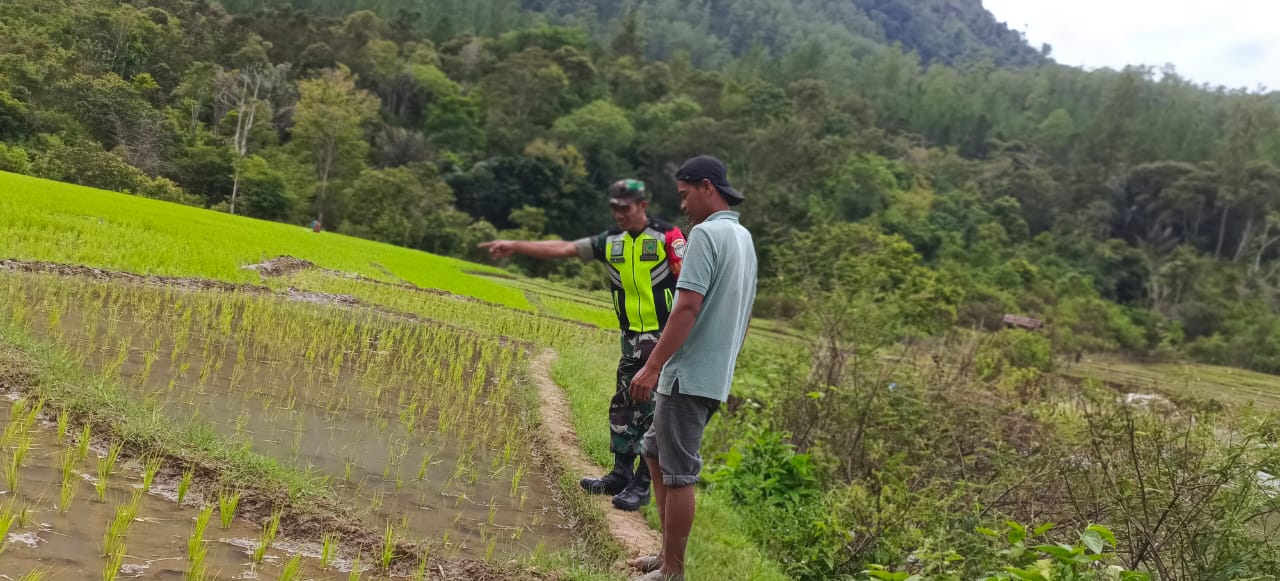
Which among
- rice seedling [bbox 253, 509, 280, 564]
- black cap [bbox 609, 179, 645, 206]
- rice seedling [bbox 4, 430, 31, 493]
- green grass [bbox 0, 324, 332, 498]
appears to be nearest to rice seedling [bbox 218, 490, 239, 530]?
rice seedling [bbox 253, 509, 280, 564]

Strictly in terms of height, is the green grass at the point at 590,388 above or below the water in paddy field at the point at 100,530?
below

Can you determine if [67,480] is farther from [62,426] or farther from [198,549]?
[198,549]

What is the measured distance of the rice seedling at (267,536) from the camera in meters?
2.54

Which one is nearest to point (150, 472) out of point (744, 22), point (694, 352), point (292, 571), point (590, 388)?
point (292, 571)

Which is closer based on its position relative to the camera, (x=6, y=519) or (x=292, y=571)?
(x=6, y=519)

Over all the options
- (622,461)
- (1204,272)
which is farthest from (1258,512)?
(1204,272)

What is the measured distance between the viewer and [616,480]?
3.96 metres

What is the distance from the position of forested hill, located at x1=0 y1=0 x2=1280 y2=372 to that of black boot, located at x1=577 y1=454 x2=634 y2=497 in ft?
11.9

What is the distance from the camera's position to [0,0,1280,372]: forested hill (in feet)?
72.0

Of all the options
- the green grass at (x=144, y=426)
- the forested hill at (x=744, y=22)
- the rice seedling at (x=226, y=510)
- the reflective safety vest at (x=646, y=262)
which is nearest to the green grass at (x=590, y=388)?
the reflective safety vest at (x=646, y=262)

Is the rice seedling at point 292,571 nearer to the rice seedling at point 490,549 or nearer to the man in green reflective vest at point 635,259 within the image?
the rice seedling at point 490,549

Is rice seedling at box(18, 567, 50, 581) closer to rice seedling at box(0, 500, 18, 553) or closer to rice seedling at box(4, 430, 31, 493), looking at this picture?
rice seedling at box(0, 500, 18, 553)

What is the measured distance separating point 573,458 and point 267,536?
6.86ft

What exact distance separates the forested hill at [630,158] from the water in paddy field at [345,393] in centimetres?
377
